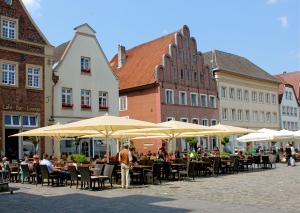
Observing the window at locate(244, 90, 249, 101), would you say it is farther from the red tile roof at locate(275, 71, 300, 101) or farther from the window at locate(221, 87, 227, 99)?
the red tile roof at locate(275, 71, 300, 101)

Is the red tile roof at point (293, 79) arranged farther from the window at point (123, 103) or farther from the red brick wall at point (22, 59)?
the red brick wall at point (22, 59)

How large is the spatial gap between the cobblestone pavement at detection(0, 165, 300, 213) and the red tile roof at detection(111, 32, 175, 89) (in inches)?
1037

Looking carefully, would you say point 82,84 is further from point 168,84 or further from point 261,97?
point 261,97

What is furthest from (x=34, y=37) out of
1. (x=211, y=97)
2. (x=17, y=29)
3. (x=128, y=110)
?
(x=211, y=97)

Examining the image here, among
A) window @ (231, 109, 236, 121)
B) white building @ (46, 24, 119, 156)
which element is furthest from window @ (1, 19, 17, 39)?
window @ (231, 109, 236, 121)

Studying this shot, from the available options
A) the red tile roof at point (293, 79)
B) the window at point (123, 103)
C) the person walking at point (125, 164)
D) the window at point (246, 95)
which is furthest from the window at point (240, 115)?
the person walking at point (125, 164)

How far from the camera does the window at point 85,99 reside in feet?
107

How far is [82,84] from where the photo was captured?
32.7m

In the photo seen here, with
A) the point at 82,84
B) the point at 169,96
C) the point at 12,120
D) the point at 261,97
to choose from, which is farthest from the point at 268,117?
the point at 12,120

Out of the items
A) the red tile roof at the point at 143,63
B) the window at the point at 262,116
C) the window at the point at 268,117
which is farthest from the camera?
the window at the point at 268,117

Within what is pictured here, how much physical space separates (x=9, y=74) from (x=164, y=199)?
1855cm

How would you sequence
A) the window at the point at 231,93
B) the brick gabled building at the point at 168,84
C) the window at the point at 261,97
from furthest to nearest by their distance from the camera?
the window at the point at 261,97
the window at the point at 231,93
the brick gabled building at the point at 168,84

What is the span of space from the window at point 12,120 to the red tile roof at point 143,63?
51.7ft

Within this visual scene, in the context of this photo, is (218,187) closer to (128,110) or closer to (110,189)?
(110,189)
